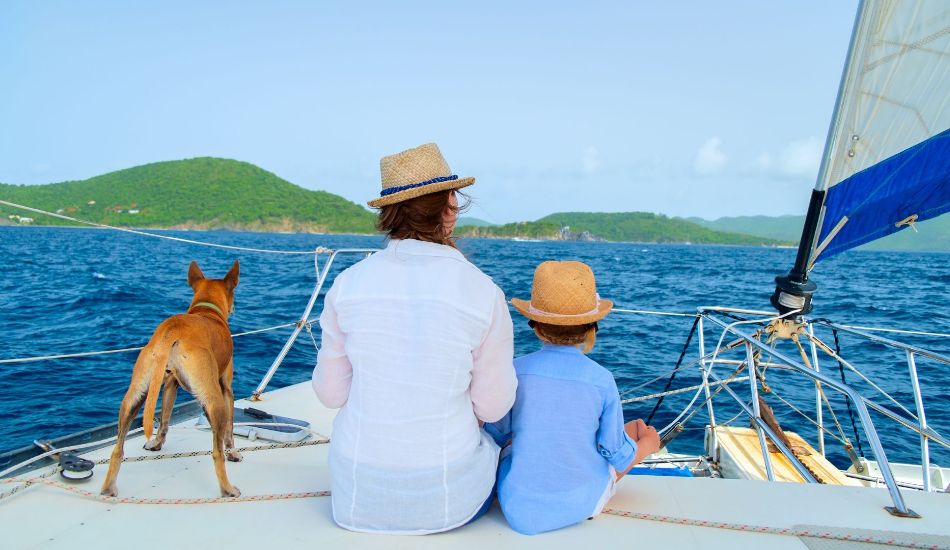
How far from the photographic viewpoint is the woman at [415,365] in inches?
67.9

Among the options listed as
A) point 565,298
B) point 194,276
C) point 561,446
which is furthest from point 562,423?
point 194,276

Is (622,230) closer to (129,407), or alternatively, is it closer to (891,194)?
(891,194)

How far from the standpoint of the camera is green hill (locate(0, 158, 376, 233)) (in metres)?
94.6

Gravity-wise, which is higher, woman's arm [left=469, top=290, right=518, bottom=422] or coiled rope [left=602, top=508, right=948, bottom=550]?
woman's arm [left=469, top=290, right=518, bottom=422]

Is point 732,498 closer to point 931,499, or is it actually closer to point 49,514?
point 931,499

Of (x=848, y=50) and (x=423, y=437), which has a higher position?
(x=848, y=50)

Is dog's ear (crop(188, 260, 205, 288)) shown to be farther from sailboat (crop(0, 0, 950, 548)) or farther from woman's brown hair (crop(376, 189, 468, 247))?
woman's brown hair (crop(376, 189, 468, 247))

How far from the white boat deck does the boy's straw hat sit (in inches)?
26.2

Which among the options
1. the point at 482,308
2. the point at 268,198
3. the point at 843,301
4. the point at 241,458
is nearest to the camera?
the point at 482,308

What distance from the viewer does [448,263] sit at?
1753 millimetres

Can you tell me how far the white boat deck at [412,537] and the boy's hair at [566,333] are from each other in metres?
0.58

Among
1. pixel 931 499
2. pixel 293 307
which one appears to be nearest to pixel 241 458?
pixel 931 499

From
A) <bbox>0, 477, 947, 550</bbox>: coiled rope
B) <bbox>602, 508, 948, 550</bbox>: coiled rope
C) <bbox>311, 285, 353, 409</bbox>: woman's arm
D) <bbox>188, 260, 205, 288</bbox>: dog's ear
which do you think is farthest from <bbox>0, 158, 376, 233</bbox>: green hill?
<bbox>602, 508, 948, 550</bbox>: coiled rope

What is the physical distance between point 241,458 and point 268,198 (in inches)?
4768
